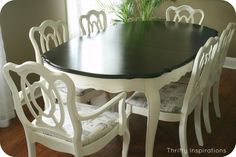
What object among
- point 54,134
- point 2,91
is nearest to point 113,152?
point 54,134

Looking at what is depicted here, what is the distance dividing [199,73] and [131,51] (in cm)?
49

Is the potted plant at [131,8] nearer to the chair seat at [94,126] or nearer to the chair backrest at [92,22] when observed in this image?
the chair backrest at [92,22]

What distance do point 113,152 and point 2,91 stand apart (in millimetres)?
1097

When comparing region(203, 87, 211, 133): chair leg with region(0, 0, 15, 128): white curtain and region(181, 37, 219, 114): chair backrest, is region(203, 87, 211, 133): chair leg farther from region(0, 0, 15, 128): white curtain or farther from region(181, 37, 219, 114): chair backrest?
region(0, 0, 15, 128): white curtain

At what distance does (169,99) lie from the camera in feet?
7.00

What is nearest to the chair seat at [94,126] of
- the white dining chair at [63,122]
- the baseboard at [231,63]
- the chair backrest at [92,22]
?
the white dining chair at [63,122]

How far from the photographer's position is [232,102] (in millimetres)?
3074

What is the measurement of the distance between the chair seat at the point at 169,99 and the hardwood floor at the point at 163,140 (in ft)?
1.42

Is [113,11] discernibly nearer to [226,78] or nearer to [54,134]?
[226,78]

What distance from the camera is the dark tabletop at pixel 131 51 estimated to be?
5.93 ft

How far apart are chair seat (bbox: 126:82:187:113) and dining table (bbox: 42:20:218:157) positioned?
0.18 metres

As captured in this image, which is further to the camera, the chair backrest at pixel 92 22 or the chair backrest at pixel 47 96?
the chair backrest at pixel 92 22

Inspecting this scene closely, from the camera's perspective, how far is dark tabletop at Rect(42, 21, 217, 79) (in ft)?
5.93

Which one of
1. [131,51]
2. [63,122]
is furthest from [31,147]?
[131,51]
